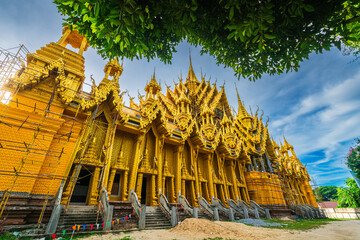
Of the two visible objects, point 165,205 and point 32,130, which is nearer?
point 32,130

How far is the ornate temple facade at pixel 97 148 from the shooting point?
644 cm

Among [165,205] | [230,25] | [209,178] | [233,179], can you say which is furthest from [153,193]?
[230,25]

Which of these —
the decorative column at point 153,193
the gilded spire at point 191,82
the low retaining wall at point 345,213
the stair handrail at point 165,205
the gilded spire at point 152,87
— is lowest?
the low retaining wall at point 345,213

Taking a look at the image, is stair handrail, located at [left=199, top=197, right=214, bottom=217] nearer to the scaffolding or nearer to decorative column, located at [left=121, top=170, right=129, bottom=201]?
decorative column, located at [left=121, top=170, right=129, bottom=201]

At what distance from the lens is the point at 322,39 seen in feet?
15.7

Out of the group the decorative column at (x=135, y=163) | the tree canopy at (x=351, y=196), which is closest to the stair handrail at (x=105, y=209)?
the decorative column at (x=135, y=163)

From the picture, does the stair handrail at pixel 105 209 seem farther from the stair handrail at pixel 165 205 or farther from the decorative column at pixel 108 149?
the stair handrail at pixel 165 205

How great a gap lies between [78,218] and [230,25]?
816cm

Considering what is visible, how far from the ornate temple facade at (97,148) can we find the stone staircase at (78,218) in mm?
663

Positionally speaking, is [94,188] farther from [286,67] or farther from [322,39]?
[322,39]

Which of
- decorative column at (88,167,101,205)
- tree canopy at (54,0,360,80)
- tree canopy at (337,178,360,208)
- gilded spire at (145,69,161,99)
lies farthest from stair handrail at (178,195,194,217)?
tree canopy at (337,178,360,208)

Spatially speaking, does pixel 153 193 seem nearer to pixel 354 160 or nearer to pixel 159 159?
pixel 159 159

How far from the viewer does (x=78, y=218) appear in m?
6.18

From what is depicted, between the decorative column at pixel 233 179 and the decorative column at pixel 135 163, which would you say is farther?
the decorative column at pixel 233 179
